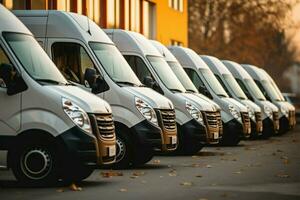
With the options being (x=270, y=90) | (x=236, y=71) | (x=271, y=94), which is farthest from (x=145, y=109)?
(x=270, y=90)

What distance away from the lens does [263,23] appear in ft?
263

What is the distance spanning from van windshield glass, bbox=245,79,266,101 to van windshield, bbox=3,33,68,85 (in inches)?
744

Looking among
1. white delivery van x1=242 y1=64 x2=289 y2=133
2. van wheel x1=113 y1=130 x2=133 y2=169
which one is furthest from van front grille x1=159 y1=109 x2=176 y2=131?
white delivery van x1=242 y1=64 x2=289 y2=133

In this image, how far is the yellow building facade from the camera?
33.7 metres

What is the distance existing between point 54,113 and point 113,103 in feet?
12.1

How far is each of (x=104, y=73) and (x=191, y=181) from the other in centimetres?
312

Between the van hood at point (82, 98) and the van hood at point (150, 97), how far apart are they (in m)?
3.16

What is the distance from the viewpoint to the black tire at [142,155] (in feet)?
59.8

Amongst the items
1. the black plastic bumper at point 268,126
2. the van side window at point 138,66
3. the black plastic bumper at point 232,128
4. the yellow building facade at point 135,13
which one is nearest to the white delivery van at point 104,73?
the van side window at point 138,66

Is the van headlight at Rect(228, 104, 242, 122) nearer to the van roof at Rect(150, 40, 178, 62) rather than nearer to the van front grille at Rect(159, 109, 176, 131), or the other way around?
the van roof at Rect(150, 40, 178, 62)

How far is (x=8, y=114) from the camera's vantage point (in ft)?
48.0

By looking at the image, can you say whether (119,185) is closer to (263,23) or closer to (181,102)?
(181,102)

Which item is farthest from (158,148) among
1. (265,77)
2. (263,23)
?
(263,23)

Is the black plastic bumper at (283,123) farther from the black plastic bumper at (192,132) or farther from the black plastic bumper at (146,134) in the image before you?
the black plastic bumper at (146,134)
